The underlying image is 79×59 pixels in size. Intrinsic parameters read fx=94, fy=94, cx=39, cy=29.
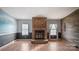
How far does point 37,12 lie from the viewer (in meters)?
1.14

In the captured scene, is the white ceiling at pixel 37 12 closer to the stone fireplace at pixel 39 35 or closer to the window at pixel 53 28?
the window at pixel 53 28

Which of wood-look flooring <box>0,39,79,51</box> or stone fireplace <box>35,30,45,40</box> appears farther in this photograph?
stone fireplace <box>35,30,45,40</box>

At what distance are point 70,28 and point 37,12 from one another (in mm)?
500

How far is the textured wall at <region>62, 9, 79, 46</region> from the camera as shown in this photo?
119 cm

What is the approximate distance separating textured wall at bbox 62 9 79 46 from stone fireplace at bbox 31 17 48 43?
0.24 meters

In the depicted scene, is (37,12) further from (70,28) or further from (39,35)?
(70,28)

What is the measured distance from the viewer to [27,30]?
1.16 meters

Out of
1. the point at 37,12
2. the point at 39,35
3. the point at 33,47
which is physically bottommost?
the point at 33,47

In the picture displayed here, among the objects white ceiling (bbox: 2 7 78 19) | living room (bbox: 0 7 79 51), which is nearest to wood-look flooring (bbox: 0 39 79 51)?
living room (bbox: 0 7 79 51)

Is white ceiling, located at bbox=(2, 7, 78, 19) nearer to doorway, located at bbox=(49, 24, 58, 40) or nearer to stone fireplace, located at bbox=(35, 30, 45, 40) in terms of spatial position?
doorway, located at bbox=(49, 24, 58, 40)

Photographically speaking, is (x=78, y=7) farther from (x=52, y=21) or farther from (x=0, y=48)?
(x=0, y=48)

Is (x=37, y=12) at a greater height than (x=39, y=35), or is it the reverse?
(x=37, y=12)

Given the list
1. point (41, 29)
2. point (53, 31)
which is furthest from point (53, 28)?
point (41, 29)
